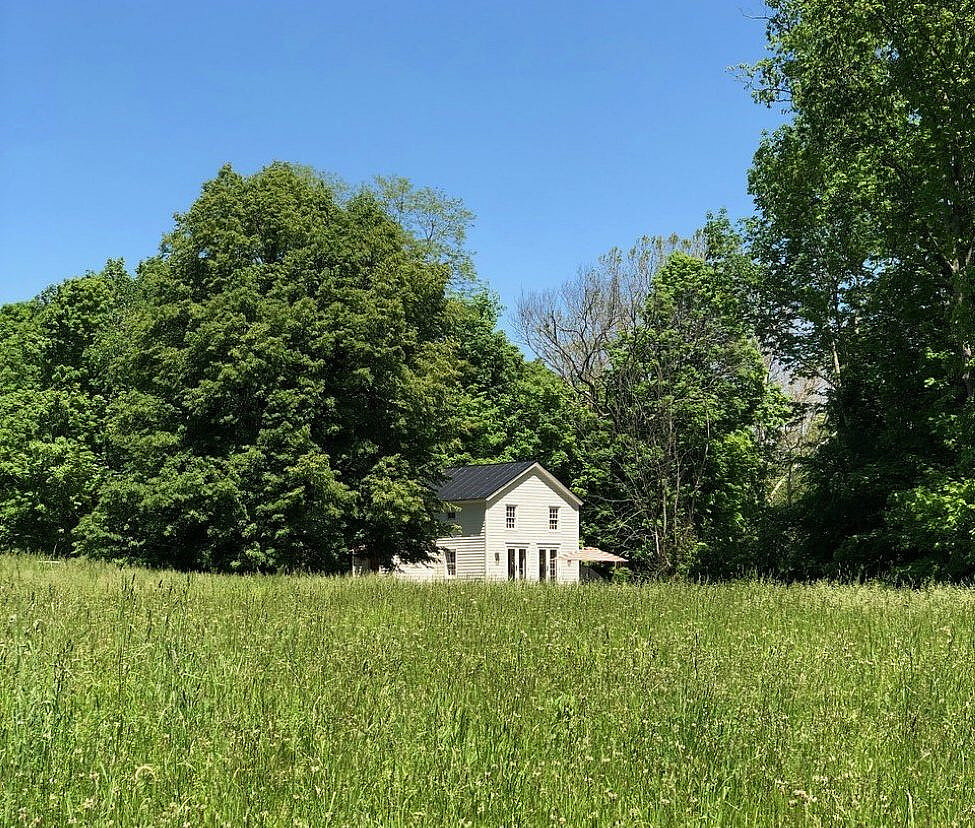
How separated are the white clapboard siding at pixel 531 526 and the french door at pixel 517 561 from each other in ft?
0.65

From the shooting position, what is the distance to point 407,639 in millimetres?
9227

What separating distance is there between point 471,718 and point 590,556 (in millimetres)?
45256

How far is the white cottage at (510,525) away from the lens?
50500 mm

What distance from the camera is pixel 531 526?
52000mm

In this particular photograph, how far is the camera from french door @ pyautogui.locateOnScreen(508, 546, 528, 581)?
172ft

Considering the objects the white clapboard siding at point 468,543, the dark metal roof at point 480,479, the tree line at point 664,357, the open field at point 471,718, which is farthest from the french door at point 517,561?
the open field at point 471,718

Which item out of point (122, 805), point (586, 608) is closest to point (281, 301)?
point (586, 608)

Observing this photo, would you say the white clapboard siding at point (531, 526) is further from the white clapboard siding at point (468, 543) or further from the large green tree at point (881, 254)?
the large green tree at point (881, 254)

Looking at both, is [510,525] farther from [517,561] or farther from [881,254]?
[881,254]

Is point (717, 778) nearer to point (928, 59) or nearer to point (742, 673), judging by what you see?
point (742, 673)

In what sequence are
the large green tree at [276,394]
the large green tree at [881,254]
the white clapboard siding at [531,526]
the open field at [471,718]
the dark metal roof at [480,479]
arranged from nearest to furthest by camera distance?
the open field at [471,718], the large green tree at [881,254], the large green tree at [276,394], the dark metal roof at [480,479], the white clapboard siding at [531,526]

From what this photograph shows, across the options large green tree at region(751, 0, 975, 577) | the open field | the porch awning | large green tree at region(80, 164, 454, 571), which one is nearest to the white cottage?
the porch awning

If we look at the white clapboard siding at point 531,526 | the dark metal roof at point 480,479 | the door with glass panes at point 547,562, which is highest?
the dark metal roof at point 480,479

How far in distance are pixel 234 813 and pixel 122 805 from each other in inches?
21.7
